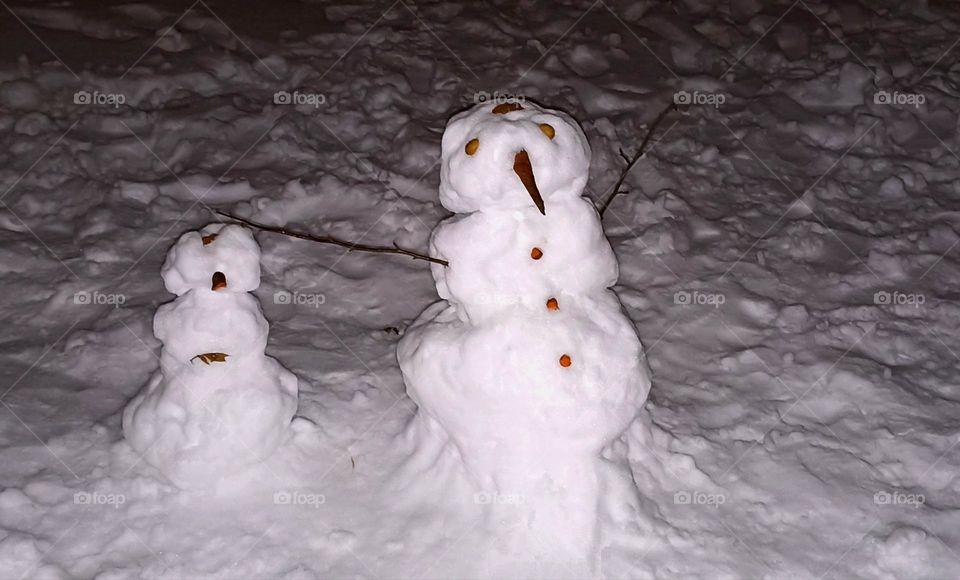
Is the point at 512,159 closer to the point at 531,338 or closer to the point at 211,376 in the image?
the point at 531,338

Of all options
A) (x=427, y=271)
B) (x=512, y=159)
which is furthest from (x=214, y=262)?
(x=427, y=271)

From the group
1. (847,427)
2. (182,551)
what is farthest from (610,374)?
(182,551)

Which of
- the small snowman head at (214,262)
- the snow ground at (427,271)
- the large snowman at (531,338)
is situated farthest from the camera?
the snow ground at (427,271)

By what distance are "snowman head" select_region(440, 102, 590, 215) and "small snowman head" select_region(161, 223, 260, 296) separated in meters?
0.61

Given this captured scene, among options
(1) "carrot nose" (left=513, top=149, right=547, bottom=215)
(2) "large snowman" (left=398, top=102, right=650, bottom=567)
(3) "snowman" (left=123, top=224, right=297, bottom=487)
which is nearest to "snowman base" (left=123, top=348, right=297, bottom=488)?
(3) "snowman" (left=123, top=224, right=297, bottom=487)

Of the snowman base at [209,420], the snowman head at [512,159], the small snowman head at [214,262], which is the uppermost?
the snowman head at [512,159]

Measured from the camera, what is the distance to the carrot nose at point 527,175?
2.69 meters

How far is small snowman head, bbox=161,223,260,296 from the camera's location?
9.80ft

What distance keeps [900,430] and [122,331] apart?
271cm

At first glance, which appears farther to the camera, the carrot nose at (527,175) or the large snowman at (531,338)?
the large snowman at (531,338)

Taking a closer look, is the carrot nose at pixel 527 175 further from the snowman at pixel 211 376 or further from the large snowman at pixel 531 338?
the snowman at pixel 211 376

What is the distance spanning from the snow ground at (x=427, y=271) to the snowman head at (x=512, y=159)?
2.99 ft

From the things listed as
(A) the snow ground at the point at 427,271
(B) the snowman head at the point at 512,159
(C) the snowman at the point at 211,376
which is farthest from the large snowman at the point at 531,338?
(C) the snowman at the point at 211,376

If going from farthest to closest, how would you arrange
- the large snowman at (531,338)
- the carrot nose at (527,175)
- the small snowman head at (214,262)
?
the small snowman head at (214,262)
the large snowman at (531,338)
the carrot nose at (527,175)
